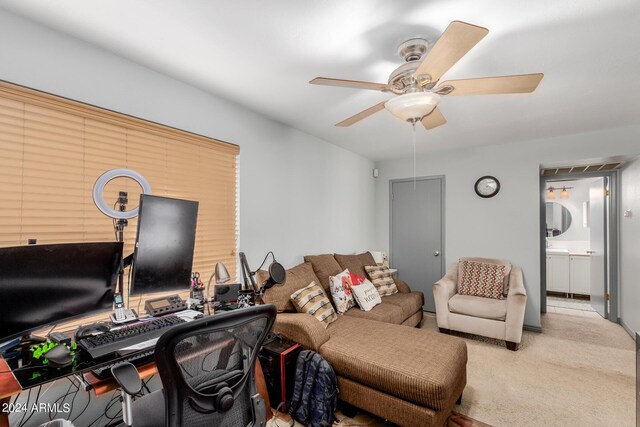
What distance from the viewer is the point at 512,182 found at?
3955 millimetres

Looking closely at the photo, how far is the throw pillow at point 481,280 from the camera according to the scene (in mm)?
3592

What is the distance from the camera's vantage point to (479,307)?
332cm

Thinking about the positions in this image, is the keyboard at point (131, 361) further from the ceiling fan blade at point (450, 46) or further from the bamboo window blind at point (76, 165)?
the ceiling fan blade at point (450, 46)

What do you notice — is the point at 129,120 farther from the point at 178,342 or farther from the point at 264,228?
the point at 178,342

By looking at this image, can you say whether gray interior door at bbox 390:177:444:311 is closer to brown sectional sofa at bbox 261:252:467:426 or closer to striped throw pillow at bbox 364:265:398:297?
striped throw pillow at bbox 364:265:398:297

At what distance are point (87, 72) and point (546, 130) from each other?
439 cm

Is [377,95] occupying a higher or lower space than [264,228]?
higher

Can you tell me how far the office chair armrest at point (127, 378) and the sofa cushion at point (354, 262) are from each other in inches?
106

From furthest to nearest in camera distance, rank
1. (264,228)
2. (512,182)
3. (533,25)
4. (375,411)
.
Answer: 1. (512,182)
2. (264,228)
3. (375,411)
4. (533,25)

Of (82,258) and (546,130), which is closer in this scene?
(82,258)

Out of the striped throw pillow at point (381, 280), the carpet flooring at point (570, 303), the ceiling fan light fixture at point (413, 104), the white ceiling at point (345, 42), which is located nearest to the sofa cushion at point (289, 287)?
the striped throw pillow at point (381, 280)

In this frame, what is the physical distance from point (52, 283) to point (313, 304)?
1.77m

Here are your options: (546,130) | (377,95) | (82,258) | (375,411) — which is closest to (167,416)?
(82,258)

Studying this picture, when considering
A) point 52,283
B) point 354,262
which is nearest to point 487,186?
point 354,262
